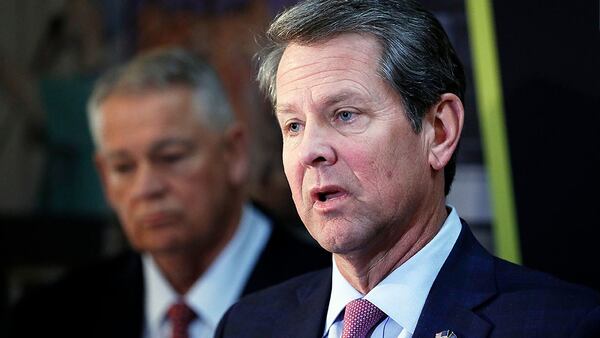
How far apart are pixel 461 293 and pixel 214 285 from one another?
154 centimetres

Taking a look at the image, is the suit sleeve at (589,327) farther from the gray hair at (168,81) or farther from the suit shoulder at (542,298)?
the gray hair at (168,81)

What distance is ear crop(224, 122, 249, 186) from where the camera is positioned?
143 inches

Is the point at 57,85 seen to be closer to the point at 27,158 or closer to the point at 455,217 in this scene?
the point at 27,158

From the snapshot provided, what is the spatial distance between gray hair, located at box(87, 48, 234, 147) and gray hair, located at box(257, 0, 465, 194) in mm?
1533

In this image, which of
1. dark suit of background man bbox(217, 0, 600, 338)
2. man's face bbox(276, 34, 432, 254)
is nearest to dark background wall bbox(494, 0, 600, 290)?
dark suit of background man bbox(217, 0, 600, 338)

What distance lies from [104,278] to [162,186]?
0.43m

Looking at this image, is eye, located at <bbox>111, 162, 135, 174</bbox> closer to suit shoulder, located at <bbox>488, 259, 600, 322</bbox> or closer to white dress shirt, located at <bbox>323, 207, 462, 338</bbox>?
white dress shirt, located at <bbox>323, 207, 462, 338</bbox>

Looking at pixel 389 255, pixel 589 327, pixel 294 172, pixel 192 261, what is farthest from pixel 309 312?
pixel 192 261

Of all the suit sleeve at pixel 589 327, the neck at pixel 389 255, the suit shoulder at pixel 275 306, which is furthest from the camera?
the suit shoulder at pixel 275 306

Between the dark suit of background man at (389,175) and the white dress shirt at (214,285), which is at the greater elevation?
the dark suit of background man at (389,175)

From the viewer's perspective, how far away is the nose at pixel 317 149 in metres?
2.02

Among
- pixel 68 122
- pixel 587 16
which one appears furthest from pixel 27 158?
pixel 587 16

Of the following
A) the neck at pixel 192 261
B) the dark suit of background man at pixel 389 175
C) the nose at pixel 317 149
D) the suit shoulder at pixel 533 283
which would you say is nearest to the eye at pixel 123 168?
the neck at pixel 192 261

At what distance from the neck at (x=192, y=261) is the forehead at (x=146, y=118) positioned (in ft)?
1.03
